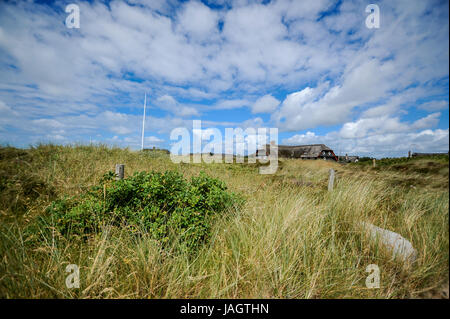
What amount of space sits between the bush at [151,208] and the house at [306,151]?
3613 cm

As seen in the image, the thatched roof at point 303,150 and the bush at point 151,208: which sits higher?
the thatched roof at point 303,150

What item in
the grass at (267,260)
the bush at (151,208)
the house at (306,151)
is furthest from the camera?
the house at (306,151)

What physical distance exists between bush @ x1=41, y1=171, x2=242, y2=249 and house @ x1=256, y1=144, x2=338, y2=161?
119 ft

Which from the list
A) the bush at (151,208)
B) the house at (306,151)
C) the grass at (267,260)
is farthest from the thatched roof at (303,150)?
the bush at (151,208)

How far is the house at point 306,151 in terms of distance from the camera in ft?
117

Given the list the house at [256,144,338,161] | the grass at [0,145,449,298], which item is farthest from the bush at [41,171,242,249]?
the house at [256,144,338,161]

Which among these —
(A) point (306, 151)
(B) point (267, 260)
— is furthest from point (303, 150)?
(B) point (267, 260)

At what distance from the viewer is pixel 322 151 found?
1396 inches

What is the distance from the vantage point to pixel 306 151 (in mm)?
37031

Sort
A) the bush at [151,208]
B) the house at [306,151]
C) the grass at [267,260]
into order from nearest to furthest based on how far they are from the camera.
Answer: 1. the grass at [267,260]
2. the bush at [151,208]
3. the house at [306,151]

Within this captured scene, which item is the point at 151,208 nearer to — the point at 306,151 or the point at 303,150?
the point at 306,151

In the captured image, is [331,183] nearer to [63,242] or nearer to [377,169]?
[377,169]

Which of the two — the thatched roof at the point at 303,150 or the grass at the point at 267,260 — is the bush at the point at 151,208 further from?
the thatched roof at the point at 303,150
